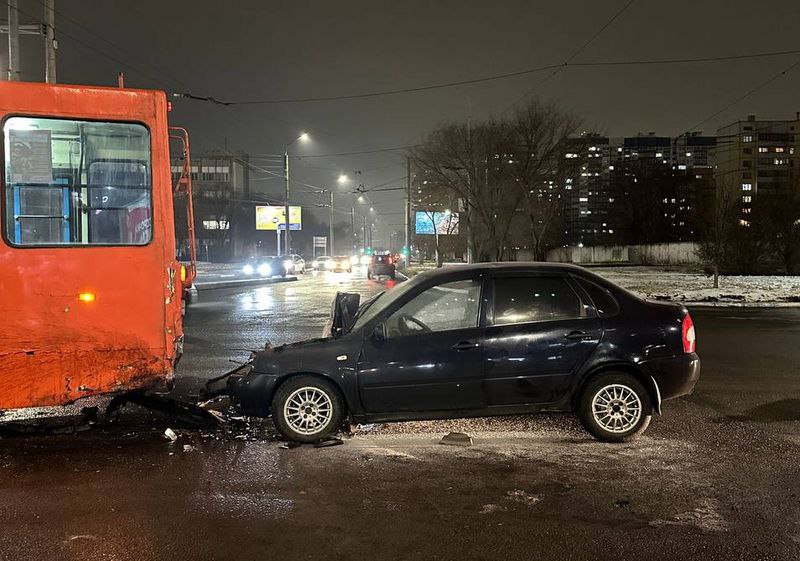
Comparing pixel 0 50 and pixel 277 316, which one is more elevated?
pixel 0 50

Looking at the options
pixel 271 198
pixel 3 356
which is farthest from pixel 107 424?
pixel 271 198

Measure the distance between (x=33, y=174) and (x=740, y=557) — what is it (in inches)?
236

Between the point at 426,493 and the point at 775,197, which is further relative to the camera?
the point at 775,197

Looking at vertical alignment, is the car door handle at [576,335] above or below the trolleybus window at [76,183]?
below

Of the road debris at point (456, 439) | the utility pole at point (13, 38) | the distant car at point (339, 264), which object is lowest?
the road debris at point (456, 439)

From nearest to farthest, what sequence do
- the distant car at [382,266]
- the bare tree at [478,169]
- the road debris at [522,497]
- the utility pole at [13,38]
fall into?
the road debris at [522,497] < the utility pole at [13,38] < the bare tree at [478,169] < the distant car at [382,266]

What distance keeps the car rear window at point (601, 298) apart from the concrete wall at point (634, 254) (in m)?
41.0

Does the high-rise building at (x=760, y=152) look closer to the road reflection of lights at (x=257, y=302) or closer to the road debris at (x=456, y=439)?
the road reflection of lights at (x=257, y=302)

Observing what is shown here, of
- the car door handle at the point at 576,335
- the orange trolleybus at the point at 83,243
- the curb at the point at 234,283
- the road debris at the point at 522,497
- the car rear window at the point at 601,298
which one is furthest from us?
the curb at the point at 234,283

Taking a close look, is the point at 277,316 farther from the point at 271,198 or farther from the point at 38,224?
the point at 271,198

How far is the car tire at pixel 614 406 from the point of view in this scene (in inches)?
228

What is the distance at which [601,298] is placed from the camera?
5.97m


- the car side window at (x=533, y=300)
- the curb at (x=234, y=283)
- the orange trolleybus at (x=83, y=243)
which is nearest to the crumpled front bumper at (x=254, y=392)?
the orange trolleybus at (x=83, y=243)

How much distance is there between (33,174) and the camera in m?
5.38
